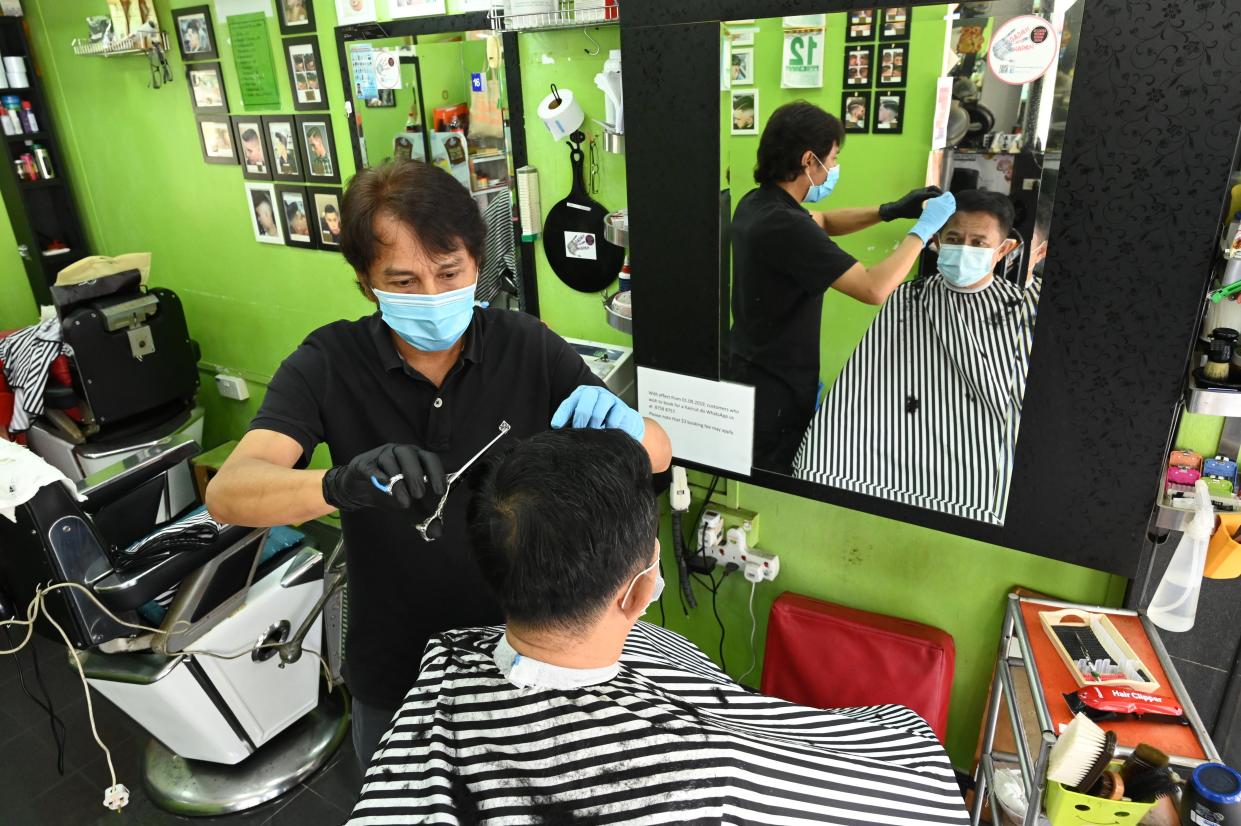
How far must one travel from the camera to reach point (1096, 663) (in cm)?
142

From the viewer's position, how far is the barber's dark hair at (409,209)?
1.28 m

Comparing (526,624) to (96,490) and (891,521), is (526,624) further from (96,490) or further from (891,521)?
(96,490)

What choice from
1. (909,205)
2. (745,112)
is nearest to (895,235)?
(909,205)

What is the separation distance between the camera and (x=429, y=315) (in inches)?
51.9

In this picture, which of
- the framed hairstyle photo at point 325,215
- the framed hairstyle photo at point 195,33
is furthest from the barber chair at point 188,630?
the framed hairstyle photo at point 195,33

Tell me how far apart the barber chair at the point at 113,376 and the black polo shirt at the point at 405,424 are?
2118mm

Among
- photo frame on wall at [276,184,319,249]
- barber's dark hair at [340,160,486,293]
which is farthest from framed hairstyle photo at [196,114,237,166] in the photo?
barber's dark hair at [340,160,486,293]

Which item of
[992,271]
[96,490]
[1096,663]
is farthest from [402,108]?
[1096,663]

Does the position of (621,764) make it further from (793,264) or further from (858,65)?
(858,65)

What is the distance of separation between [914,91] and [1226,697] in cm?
141

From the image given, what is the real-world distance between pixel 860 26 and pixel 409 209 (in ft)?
2.83

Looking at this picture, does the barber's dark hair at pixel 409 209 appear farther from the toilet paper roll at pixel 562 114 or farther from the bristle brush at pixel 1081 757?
the bristle brush at pixel 1081 757

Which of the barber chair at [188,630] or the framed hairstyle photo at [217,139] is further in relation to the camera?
the framed hairstyle photo at [217,139]

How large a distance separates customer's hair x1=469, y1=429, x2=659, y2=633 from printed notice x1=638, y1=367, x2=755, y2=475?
0.79 meters
